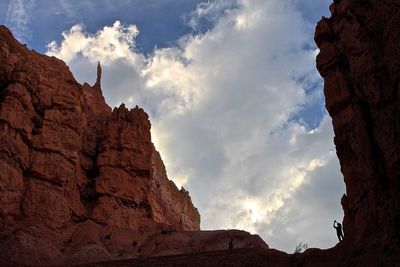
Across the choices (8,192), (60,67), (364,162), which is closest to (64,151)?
(8,192)

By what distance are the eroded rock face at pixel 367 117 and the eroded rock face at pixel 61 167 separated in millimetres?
21547

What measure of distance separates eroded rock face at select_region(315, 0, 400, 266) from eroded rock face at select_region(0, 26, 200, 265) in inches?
848

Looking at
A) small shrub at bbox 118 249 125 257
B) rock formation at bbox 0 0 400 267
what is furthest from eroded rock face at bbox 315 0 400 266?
small shrub at bbox 118 249 125 257

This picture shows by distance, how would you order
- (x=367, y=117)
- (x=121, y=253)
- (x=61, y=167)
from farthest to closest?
(x=61, y=167), (x=121, y=253), (x=367, y=117)

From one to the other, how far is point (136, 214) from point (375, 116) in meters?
30.3

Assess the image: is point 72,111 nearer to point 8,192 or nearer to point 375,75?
point 8,192

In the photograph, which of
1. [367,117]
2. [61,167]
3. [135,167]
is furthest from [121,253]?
[367,117]

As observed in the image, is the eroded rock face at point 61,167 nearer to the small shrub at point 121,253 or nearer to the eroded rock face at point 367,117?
the small shrub at point 121,253

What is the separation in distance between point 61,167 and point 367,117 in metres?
28.4

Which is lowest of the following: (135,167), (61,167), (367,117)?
(367,117)

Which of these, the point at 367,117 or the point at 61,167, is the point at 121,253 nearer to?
the point at 61,167

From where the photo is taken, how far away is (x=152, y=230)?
51.5 metres

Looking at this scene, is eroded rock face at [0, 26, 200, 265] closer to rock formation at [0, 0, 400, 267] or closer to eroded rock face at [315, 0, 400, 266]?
rock formation at [0, 0, 400, 267]

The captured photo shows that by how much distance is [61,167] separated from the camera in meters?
48.7
